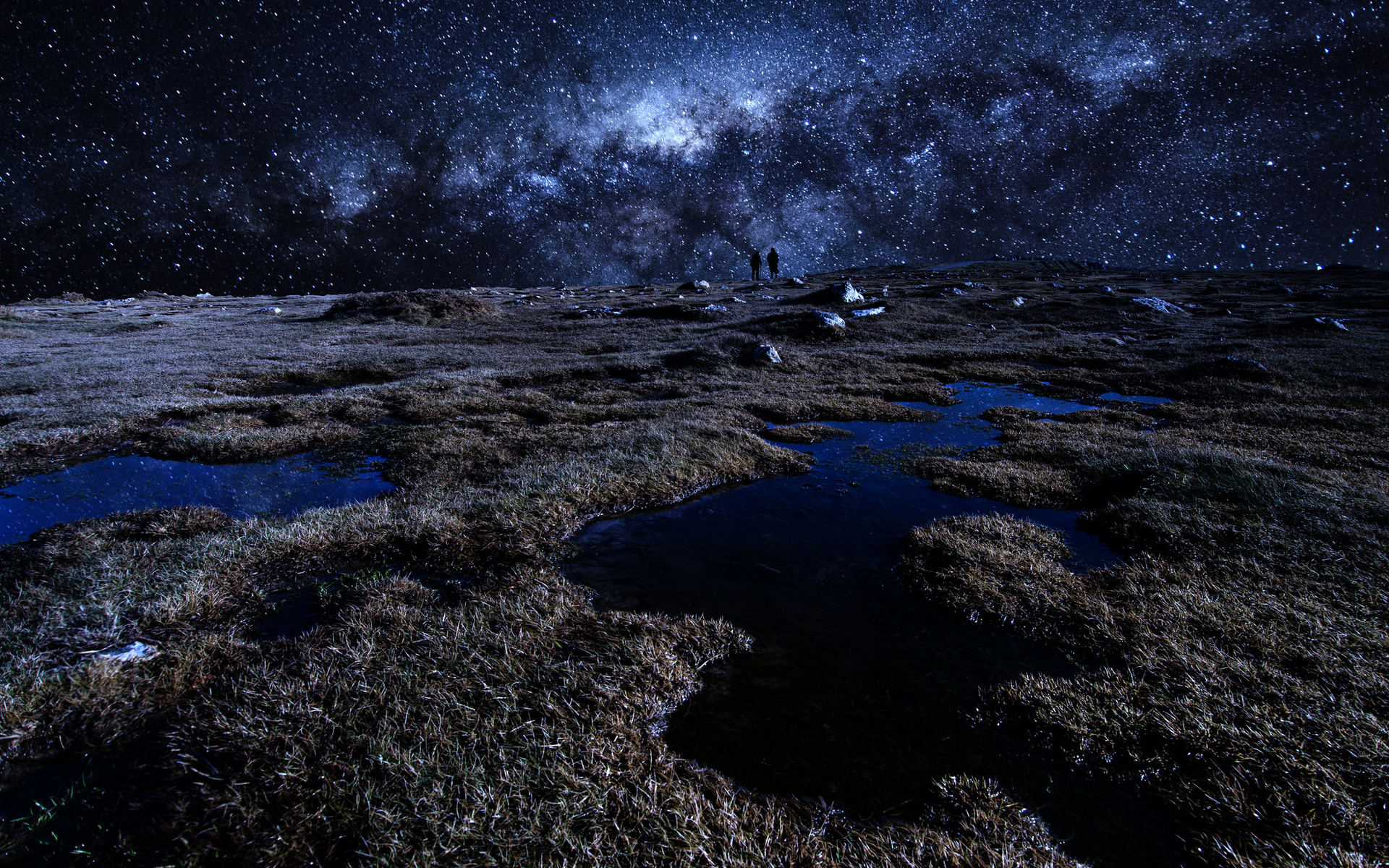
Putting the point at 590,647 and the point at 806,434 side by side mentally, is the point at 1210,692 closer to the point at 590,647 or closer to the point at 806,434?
the point at 590,647

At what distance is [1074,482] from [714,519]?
25.7 ft

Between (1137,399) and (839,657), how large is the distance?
20.7 meters

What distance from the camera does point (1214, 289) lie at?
5797 centimetres

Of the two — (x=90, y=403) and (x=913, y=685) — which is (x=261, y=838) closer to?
(x=913, y=685)

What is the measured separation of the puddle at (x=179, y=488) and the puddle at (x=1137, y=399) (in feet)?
77.6

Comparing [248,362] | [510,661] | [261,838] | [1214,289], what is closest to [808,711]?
[510,661]

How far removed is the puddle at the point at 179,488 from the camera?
10125 millimetres

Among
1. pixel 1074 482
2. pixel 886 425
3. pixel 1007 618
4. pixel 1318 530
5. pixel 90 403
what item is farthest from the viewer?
pixel 90 403

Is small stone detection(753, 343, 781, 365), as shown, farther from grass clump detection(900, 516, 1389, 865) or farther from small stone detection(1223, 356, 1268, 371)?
small stone detection(1223, 356, 1268, 371)

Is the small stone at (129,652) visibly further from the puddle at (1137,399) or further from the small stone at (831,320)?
the small stone at (831,320)

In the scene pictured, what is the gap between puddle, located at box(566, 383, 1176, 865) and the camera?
447 cm

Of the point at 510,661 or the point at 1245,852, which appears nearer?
the point at 1245,852

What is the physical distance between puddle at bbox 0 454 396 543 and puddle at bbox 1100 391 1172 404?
77.6 feet

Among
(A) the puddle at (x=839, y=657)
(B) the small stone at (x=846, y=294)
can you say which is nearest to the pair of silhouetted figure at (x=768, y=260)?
(B) the small stone at (x=846, y=294)
